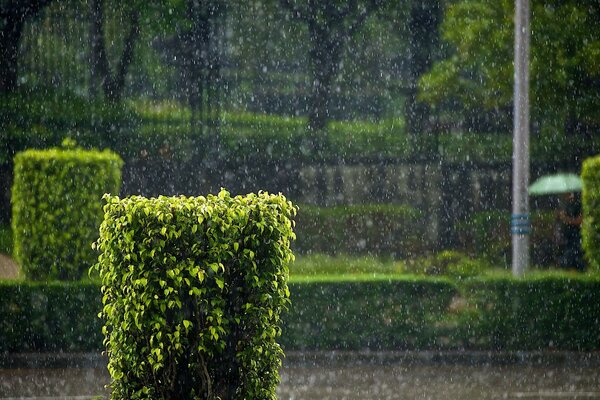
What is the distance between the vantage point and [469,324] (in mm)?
12383

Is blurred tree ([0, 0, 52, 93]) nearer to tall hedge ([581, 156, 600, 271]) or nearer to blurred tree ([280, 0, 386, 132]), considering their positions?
blurred tree ([280, 0, 386, 132])

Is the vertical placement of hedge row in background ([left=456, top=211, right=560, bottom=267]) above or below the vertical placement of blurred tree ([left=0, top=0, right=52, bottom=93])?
below

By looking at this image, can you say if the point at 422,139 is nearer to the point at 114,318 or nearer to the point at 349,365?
the point at 349,365

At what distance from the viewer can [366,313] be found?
40.8 feet

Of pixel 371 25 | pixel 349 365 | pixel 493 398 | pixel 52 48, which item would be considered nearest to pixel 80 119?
pixel 52 48

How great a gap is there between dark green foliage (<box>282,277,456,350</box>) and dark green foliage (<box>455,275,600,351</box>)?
0.41 m

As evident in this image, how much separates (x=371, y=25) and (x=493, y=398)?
18.0m

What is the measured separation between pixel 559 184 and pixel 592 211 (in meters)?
7.18

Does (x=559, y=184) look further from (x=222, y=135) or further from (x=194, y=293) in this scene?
(x=194, y=293)

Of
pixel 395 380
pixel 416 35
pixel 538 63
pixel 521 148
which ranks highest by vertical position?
pixel 416 35

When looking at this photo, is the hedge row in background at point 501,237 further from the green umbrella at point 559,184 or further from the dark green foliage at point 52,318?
the dark green foliage at point 52,318

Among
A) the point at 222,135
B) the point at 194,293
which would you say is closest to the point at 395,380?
the point at 194,293

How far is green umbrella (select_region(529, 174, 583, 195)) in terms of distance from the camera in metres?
20.7

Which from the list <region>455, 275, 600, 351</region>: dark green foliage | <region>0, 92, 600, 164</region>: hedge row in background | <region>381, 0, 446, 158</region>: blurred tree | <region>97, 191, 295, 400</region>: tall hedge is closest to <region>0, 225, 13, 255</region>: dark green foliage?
<region>0, 92, 600, 164</region>: hedge row in background
